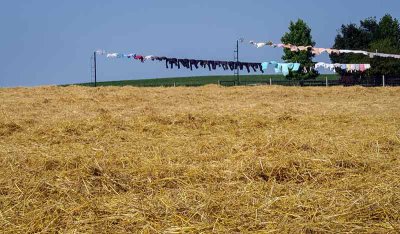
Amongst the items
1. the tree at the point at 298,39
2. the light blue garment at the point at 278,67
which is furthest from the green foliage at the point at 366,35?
the light blue garment at the point at 278,67

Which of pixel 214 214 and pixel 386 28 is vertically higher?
pixel 386 28

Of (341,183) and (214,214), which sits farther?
(341,183)

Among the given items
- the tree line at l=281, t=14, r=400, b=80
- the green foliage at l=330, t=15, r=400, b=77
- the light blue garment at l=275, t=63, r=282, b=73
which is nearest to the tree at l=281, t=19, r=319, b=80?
the tree line at l=281, t=14, r=400, b=80

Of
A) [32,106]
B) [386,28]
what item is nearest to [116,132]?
[32,106]

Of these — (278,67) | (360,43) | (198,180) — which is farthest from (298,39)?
(198,180)

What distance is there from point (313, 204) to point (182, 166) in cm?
168

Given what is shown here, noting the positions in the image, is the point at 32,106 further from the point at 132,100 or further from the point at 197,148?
the point at 197,148

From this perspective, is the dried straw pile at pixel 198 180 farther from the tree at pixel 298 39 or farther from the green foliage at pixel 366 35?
the green foliage at pixel 366 35

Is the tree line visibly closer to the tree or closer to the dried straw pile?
the tree

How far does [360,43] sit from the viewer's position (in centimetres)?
6306

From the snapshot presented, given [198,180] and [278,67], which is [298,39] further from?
[198,180]

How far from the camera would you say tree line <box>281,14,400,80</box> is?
4841 centimetres

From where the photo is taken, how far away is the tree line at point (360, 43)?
48406 millimetres

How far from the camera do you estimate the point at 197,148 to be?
18.8ft
